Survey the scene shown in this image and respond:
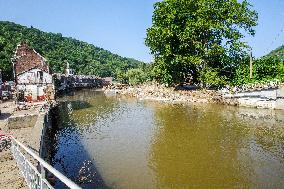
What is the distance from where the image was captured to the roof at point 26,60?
4512 cm

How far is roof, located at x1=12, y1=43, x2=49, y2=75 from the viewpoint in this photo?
148 ft

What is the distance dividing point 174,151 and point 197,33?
113 ft

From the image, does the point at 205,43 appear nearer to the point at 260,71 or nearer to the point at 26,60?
the point at 260,71

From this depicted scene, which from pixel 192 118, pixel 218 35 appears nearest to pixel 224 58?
pixel 218 35

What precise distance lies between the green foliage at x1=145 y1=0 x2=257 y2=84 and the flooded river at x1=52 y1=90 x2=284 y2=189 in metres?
19.3

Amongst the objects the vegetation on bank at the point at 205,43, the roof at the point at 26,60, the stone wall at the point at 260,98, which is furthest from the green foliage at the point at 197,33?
the roof at the point at 26,60

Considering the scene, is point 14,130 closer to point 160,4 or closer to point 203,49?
point 203,49

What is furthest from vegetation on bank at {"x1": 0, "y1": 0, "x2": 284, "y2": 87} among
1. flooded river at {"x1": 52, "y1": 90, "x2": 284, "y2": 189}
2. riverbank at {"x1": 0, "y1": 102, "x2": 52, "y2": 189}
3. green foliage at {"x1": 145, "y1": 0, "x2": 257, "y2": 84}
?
riverbank at {"x1": 0, "y1": 102, "x2": 52, "y2": 189}

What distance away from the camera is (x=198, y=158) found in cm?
1764

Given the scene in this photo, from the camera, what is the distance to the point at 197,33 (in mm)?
50250

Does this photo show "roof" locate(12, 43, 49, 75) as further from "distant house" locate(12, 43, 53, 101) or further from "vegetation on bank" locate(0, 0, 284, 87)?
"vegetation on bank" locate(0, 0, 284, 87)

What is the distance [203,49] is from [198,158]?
3352cm

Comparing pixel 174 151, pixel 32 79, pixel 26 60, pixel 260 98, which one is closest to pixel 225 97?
pixel 260 98

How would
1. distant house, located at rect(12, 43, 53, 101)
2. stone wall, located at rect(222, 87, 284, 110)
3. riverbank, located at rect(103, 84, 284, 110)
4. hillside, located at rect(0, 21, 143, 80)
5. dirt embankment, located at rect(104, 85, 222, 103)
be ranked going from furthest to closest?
hillside, located at rect(0, 21, 143, 80)
dirt embankment, located at rect(104, 85, 222, 103)
distant house, located at rect(12, 43, 53, 101)
riverbank, located at rect(103, 84, 284, 110)
stone wall, located at rect(222, 87, 284, 110)
